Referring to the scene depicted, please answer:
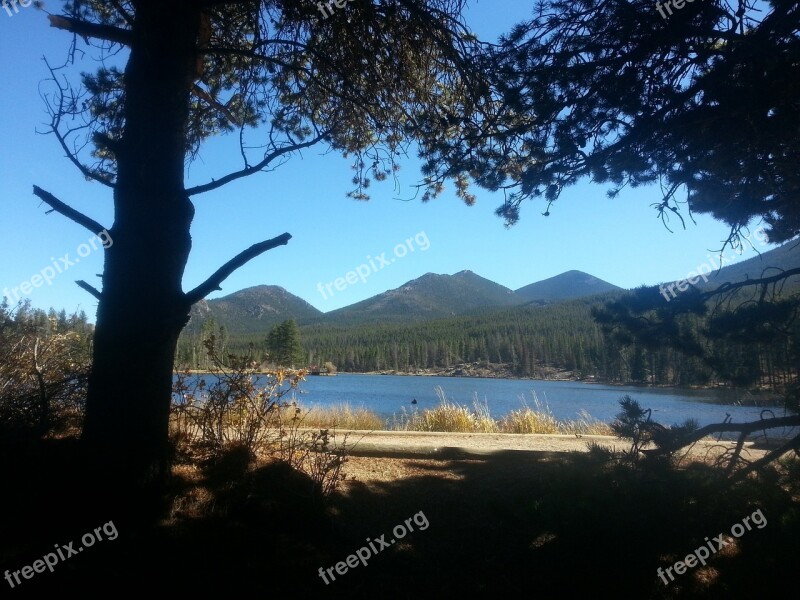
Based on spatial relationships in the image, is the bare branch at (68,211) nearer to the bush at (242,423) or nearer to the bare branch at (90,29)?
the bare branch at (90,29)

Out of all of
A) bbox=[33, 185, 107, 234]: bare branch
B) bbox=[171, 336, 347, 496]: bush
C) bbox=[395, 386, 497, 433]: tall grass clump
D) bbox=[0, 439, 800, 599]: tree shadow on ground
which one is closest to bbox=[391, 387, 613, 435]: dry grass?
bbox=[395, 386, 497, 433]: tall grass clump

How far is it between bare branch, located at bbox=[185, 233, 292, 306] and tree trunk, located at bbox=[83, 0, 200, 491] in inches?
7.1

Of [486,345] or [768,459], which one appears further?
[486,345]

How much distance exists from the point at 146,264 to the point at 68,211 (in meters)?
0.66

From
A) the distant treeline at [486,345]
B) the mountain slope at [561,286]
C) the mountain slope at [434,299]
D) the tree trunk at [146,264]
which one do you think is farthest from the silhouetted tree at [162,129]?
the mountain slope at [561,286]

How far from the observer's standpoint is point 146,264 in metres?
3.62

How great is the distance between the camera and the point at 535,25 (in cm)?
544

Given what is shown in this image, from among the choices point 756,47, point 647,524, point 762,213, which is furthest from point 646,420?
point 756,47

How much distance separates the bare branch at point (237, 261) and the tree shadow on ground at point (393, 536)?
1363 mm

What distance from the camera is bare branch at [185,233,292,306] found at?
375cm

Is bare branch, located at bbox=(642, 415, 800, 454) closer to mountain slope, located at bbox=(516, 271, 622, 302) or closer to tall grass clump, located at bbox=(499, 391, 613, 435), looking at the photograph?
tall grass clump, located at bbox=(499, 391, 613, 435)

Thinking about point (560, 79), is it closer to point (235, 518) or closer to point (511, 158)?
point (511, 158)

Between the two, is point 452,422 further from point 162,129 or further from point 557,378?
point 557,378

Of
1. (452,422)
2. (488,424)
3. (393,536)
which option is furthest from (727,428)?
(452,422)
